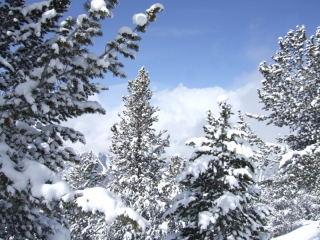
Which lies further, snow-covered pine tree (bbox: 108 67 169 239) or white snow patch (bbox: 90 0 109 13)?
snow-covered pine tree (bbox: 108 67 169 239)

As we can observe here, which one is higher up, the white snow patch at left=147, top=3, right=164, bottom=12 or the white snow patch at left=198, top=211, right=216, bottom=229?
the white snow patch at left=147, top=3, right=164, bottom=12

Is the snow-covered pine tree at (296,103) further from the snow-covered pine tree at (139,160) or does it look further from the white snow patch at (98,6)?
the white snow patch at (98,6)

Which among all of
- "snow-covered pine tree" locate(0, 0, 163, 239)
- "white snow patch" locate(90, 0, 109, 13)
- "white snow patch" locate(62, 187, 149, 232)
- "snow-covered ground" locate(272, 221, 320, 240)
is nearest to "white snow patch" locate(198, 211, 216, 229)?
"snow-covered pine tree" locate(0, 0, 163, 239)

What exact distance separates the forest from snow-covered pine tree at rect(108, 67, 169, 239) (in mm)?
67

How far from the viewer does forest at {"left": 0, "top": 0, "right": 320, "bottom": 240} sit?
12.4 ft

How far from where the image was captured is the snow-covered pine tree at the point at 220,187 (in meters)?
8.27

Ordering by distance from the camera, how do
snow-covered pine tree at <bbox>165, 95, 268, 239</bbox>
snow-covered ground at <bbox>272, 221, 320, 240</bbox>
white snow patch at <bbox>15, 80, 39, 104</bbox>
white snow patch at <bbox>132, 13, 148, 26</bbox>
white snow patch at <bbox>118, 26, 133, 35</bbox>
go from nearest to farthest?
1. white snow patch at <bbox>15, 80, 39, 104</bbox>
2. white snow patch at <bbox>132, 13, 148, 26</bbox>
3. white snow patch at <bbox>118, 26, 133, 35</bbox>
4. snow-covered pine tree at <bbox>165, 95, 268, 239</bbox>
5. snow-covered ground at <bbox>272, 221, 320, 240</bbox>

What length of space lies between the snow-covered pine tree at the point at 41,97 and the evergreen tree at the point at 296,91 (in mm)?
9735

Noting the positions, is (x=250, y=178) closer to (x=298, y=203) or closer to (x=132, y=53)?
(x=132, y=53)

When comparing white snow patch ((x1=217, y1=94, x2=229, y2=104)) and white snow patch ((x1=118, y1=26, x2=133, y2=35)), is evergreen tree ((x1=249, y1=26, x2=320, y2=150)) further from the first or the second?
white snow patch ((x1=118, y1=26, x2=133, y2=35))

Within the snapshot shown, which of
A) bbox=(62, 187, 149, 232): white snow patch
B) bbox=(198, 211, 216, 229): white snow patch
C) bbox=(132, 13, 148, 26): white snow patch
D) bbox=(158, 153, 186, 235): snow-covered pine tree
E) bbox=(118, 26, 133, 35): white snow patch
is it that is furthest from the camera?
bbox=(158, 153, 186, 235): snow-covered pine tree

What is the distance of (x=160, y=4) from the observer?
4617mm

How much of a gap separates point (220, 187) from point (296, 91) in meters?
6.87

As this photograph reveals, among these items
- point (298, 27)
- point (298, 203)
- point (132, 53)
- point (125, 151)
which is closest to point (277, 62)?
point (298, 27)
